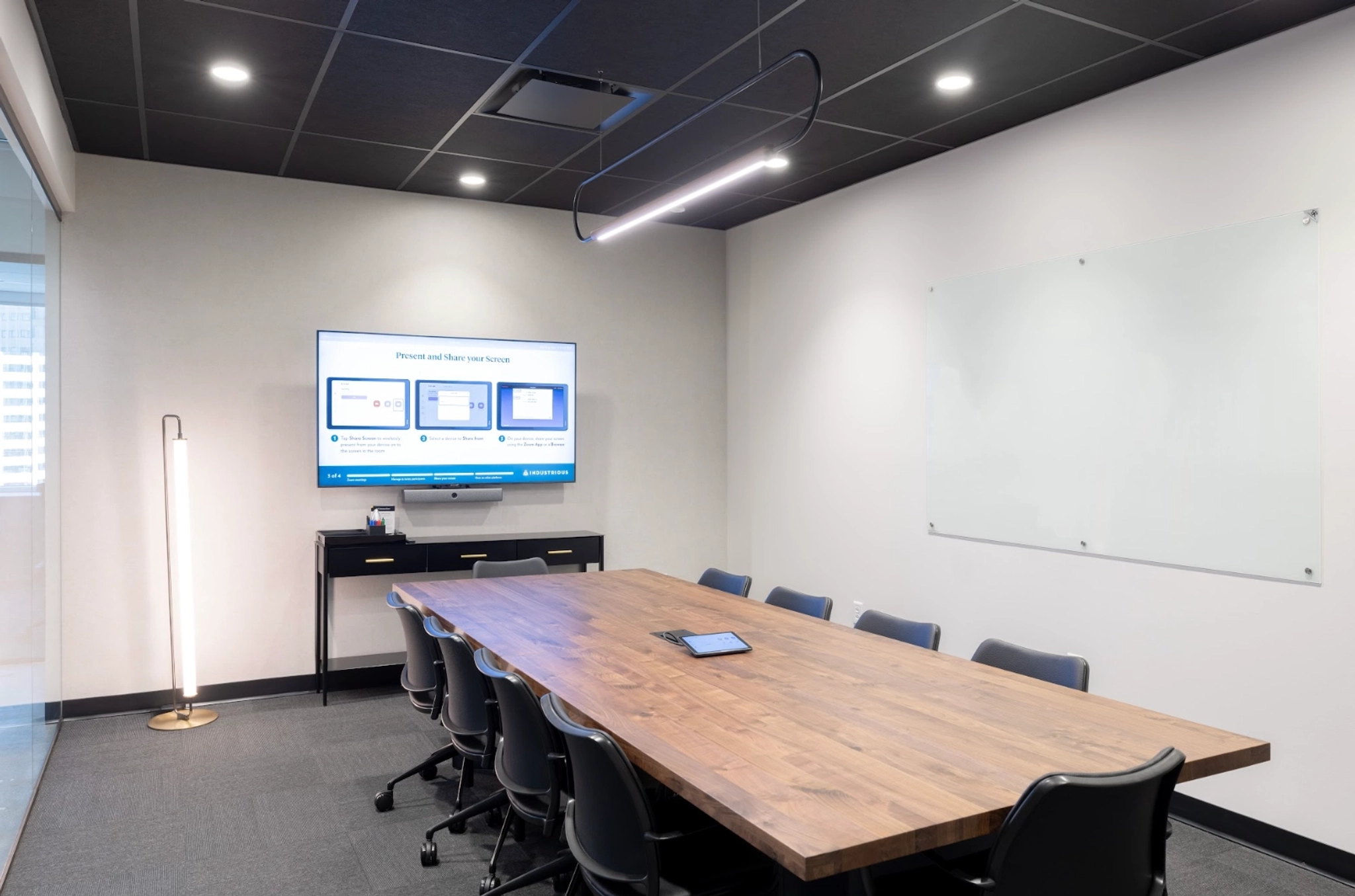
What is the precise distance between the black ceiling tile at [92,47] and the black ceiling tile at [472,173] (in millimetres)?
1534

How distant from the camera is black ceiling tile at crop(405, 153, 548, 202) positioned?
5.18m

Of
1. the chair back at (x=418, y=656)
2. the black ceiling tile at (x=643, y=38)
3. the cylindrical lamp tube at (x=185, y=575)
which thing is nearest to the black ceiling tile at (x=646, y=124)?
the black ceiling tile at (x=643, y=38)

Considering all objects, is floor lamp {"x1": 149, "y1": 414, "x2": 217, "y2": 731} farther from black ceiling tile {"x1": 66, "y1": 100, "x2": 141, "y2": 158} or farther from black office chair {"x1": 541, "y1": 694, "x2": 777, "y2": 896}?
black office chair {"x1": 541, "y1": 694, "x2": 777, "y2": 896}

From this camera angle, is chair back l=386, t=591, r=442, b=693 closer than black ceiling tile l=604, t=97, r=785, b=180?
Yes

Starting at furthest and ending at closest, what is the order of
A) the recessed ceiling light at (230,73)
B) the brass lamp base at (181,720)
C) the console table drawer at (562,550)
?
the console table drawer at (562,550) < the brass lamp base at (181,720) < the recessed ceiling light at (230,73)

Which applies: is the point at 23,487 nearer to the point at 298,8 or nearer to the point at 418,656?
the point at 418,656

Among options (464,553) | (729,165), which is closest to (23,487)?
(464,553)

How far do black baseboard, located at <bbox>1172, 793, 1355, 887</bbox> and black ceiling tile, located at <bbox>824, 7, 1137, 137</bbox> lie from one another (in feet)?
9.99

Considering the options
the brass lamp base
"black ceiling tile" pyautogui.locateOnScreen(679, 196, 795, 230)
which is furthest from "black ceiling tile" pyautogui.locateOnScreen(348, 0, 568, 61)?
the brass lamp base

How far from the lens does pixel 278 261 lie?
5.50 m

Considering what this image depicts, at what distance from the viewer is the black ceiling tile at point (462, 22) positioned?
3229 mm

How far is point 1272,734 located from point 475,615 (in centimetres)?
311

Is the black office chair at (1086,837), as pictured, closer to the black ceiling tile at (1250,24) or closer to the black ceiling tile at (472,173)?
the black ceiling tile at (1250,24)

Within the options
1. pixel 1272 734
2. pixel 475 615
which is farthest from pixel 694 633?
pixel 1272 734
